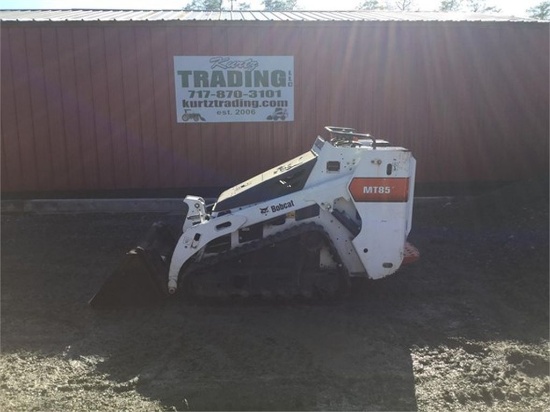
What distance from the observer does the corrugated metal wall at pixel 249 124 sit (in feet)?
27.7

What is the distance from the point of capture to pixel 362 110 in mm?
8906

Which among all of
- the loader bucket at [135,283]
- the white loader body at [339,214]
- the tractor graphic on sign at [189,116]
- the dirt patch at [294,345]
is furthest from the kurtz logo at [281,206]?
the tractor graphic on sign at [189,116]

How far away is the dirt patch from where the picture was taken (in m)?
3.41

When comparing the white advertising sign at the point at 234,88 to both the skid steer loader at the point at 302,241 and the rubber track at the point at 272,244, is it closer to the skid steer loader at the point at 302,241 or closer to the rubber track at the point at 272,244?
the skid steer loader at the point at 302,241

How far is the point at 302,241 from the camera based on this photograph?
4.66 metres

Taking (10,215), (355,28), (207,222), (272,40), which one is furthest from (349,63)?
(10,215)

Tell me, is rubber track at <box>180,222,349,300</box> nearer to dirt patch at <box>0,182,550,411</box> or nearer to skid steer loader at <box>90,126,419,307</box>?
skid steer loader at <box>90,126,419,307</box>

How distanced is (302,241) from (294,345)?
0.99 metres

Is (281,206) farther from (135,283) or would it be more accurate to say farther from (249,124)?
(249,124)

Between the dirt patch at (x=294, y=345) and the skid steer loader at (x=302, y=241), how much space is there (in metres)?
0.22

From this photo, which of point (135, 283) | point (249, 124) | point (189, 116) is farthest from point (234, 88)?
point (135, 283)

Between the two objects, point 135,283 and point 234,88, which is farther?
point 234,88

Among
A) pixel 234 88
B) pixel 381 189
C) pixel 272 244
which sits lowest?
pixel 272 244

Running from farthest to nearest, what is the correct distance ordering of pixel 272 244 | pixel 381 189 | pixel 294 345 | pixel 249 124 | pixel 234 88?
pixel 249 124, pixel 234 88, pixel 272 244, pixel 381 189, pixel 294 345
